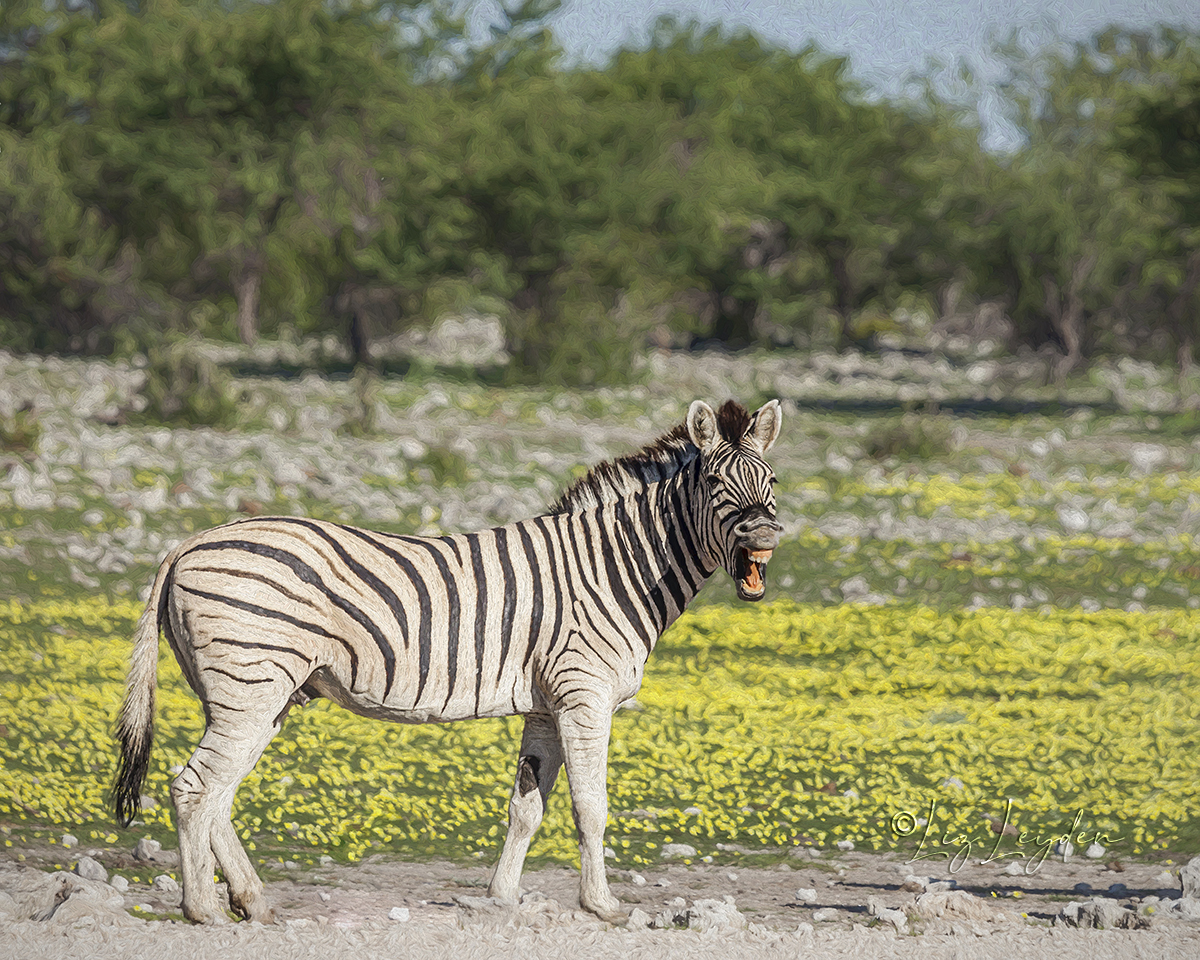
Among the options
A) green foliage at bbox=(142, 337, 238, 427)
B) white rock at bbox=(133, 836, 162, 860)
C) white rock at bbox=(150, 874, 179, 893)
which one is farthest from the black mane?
green foliage at bbox=(142, 337, 238, 427)

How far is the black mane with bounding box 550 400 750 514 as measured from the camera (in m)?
6.05

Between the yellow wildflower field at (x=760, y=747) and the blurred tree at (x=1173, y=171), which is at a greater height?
the blurred tree at (x=1173, y=171)

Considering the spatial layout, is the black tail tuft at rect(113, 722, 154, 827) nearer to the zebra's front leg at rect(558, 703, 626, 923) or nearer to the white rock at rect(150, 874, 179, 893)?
the white rock at rect(150, 874, 179, 893)

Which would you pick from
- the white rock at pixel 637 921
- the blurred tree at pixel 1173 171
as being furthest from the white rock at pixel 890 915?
the blurred tree at pixel 1173 171

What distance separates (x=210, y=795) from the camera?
5.41 metres

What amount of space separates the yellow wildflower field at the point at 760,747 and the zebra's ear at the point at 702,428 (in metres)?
2.48

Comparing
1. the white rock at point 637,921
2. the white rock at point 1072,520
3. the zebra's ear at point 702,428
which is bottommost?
the white rock at point 637,921

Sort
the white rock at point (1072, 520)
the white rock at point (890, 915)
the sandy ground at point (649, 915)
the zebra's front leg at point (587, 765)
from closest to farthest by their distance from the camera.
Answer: the sandy ground at point (649, 915) < the zebra's front leg at point (587, 765) < the white rock at point (890, 915) < the white rock at point (1072, 520)

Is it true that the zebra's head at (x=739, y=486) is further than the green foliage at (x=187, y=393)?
No

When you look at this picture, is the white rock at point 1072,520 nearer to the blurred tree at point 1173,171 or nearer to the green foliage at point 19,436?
the green foliage at point 19,436

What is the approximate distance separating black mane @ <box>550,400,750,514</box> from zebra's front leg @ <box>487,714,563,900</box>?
0.96 m

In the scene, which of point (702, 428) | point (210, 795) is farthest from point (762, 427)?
point (210, 795)

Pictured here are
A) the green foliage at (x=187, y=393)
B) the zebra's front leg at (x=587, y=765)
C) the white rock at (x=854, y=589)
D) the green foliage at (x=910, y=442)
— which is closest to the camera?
the zebra's front leg at (x=587, y=765)

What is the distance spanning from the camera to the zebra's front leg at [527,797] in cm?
605
